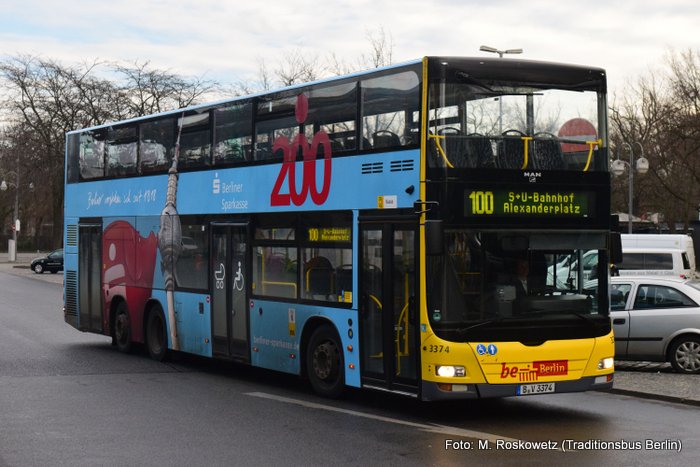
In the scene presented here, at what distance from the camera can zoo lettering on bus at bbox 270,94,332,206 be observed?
12.8 m

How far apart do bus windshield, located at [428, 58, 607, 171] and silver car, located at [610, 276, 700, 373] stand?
5321mm

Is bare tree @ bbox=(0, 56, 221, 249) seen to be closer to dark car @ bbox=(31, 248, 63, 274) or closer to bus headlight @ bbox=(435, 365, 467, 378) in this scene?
dark car @ bbox=(31, 248, 63, 274)

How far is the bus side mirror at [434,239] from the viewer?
10.4m

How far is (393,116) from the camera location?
11.4 meters

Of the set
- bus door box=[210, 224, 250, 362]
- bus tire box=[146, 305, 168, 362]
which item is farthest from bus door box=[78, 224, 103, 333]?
bus door box=[210, 224, 250, 362]

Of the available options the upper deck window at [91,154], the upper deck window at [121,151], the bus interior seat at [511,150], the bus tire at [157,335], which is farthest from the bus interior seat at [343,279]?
the upper deck window at [91,154]

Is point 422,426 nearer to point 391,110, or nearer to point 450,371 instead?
point 450,371

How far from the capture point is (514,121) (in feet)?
36.3

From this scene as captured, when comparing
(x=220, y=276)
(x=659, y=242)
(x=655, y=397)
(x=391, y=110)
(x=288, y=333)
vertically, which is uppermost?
(x=391, y=110)

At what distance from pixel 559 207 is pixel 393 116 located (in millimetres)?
1991

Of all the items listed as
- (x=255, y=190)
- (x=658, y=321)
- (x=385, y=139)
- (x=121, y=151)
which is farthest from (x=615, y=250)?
(x=121, y=151)

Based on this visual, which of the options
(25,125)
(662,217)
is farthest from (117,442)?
(662,217)

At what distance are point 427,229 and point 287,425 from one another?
2458mm

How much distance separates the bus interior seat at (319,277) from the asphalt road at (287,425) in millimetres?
1292
